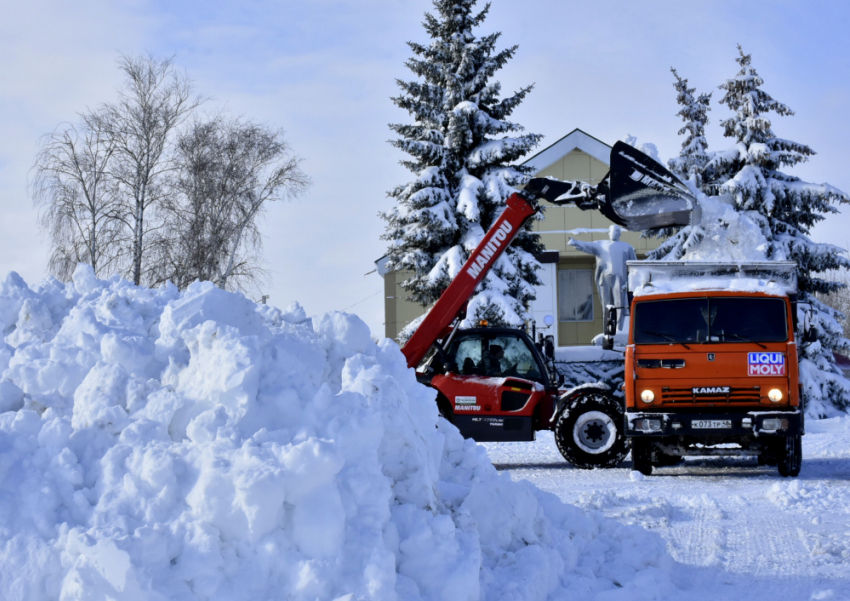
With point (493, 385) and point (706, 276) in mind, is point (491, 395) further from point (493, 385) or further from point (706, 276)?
point (706, 276)

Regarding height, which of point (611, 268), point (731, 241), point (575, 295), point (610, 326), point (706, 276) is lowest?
point (610, 326)

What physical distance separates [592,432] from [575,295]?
1894 cm

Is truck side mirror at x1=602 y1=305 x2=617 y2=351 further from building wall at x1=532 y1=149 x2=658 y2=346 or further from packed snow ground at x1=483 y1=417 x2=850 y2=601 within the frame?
building wall at x1=532 y1=149 x2=658 y2=346

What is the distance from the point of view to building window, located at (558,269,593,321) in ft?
100

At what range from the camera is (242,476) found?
4.20m

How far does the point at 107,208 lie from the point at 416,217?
992cm

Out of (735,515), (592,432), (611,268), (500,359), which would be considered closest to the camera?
(735,515)

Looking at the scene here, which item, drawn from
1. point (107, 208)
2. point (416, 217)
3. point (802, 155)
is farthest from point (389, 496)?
point (107, 208)

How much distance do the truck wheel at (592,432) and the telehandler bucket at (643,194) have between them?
252 cm

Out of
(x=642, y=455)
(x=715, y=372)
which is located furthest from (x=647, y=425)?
(x=715, y=372)

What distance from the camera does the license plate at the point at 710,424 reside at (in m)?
10.5

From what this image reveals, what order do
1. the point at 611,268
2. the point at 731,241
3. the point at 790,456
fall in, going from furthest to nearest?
the point at 611,268, the point at 731,241, the point at 790,456

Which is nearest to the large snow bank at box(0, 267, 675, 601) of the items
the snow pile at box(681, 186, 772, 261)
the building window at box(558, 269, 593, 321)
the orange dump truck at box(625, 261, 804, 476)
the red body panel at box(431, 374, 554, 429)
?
the orange dump truck at box(625, 261, 804, 476)

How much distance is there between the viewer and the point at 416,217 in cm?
2256
